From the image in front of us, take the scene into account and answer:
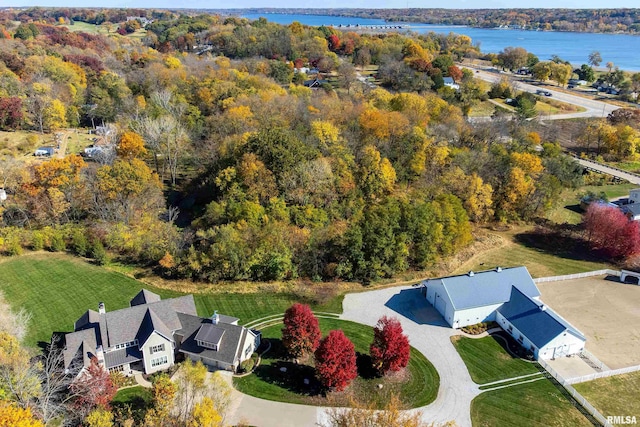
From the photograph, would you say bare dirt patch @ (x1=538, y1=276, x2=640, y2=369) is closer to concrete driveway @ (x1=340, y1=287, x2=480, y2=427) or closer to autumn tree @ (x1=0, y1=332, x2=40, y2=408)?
concrete driveway @ (x1=340, y1=287, x2=480, y2=427)

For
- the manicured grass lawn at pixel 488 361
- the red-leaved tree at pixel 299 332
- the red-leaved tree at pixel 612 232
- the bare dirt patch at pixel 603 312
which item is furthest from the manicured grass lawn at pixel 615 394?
the red-leaved tree at pixel 612 232

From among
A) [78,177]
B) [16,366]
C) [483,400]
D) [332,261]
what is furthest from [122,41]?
[483,400]

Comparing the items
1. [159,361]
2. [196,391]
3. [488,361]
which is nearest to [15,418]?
[196,391]

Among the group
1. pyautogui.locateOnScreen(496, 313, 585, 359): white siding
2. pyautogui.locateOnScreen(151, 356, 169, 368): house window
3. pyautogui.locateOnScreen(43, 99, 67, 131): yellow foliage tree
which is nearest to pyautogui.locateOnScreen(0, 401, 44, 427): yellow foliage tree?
pyautogui.locateOnScreen(151, 356, 169, 368): house window

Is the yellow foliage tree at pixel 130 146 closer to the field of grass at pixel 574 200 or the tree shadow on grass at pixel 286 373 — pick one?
the tree shadow on grass at pixel 286 373

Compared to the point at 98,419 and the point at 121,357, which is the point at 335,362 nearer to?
Answer: the point at 98,419
